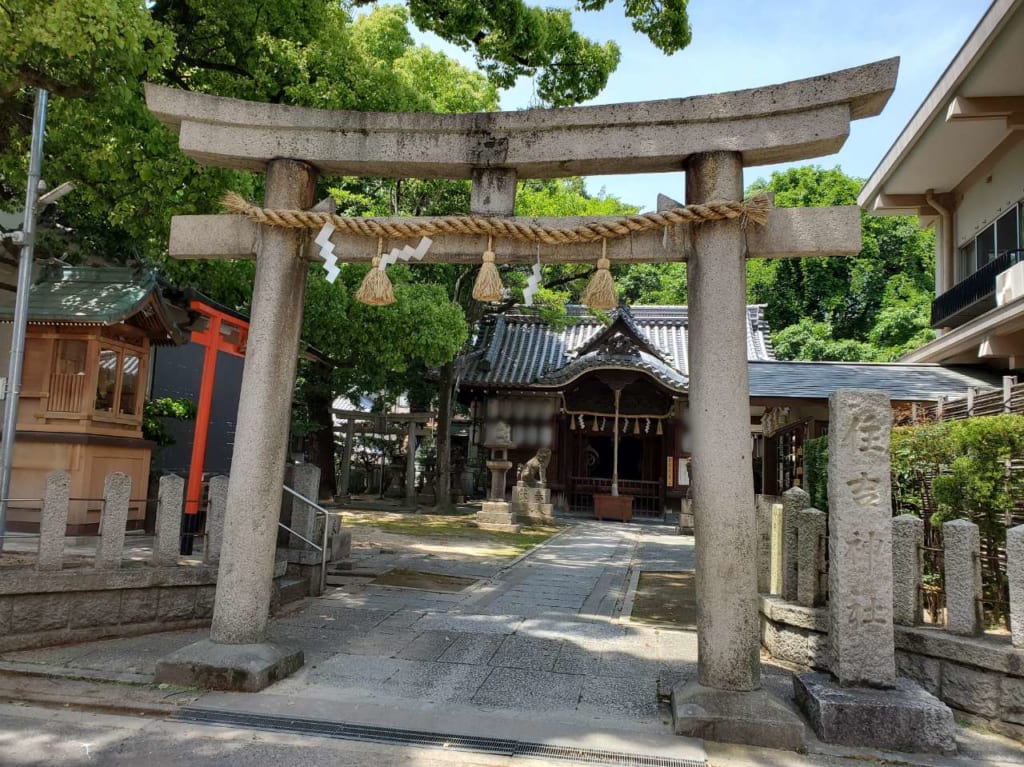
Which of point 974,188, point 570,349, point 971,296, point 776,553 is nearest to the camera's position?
point 776,553

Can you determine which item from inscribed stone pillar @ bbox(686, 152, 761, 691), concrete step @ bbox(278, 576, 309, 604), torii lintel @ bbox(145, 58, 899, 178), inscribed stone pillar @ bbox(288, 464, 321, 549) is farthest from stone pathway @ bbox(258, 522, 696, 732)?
torii lintel @ bbox(145, 58, 899, 178)

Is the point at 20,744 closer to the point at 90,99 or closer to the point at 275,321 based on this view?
the point at 275,321

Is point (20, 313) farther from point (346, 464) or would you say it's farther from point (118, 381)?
point (346, 464)

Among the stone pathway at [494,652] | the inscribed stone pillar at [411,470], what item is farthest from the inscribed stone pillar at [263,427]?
the inscribed stone pillar at [411,470]

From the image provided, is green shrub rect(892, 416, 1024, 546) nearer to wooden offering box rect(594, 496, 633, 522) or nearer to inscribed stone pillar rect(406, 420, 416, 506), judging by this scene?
wooden offering box rect(594, 496, 633, 522)

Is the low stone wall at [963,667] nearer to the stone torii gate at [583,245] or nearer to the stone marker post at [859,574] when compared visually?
the stone marker post at [859,574]

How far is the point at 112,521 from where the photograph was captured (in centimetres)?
609

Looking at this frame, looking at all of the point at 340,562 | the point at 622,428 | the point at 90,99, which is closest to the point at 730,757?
the point at 340,562

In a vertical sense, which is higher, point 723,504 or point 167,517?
point 723,504

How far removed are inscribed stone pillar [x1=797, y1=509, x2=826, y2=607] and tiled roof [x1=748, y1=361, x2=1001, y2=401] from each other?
5.04 metres

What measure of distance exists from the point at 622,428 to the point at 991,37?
14309mm

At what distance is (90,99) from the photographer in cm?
742

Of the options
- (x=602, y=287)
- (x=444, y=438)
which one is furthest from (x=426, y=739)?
(x=444, y=438)

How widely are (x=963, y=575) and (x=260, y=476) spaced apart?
17.0ft
